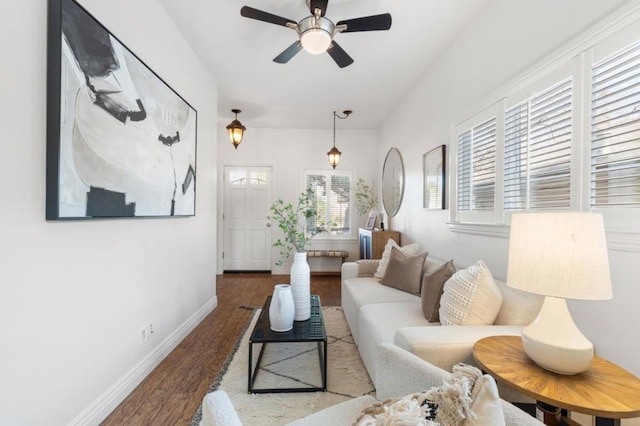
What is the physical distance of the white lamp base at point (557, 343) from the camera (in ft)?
3.56

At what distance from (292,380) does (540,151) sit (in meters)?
2.17

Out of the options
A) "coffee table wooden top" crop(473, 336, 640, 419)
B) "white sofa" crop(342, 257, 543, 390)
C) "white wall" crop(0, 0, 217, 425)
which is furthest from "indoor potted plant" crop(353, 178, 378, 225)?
"coffee table wooden top" crop(473, 336, 640, 419)

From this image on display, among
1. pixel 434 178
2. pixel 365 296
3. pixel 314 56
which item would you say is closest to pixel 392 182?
pixel 434 178

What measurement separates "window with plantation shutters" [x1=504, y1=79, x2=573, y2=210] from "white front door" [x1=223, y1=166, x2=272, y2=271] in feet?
14.2

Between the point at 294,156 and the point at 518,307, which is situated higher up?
the point at 294,156

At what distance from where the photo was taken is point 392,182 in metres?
4.61

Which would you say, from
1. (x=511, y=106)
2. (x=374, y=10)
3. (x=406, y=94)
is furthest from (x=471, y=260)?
(x=406, y=94)

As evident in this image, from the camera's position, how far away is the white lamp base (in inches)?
42.7

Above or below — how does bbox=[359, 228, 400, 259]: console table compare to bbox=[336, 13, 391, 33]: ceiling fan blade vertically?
below

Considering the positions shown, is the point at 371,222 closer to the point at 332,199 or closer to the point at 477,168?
the point at 332,199

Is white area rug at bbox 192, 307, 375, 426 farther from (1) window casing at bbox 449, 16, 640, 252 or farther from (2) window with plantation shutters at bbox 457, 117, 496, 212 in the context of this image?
(2) window with plantation shutters at bbox 457, 117, 496, 212

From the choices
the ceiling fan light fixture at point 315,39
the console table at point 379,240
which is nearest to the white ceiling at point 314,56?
the ceiling fan light fixture at point 315,39

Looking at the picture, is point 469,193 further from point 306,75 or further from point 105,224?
point 105,224

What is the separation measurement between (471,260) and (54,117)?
2.80 meters
